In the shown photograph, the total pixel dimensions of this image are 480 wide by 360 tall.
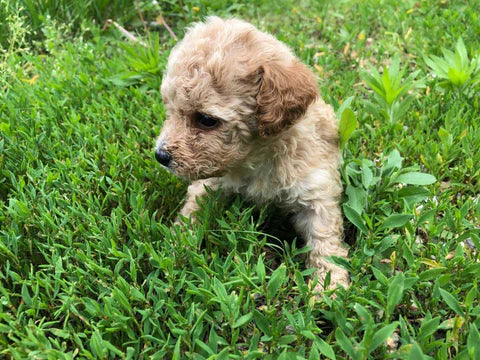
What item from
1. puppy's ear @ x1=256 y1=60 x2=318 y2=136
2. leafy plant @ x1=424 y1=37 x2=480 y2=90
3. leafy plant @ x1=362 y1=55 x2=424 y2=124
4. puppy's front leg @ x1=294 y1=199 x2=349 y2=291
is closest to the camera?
puppy's ear @ x1=256 y1=60 x2=318 y2=136

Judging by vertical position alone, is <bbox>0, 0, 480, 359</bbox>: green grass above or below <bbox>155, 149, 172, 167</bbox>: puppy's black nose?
below

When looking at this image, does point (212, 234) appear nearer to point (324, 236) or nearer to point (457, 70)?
point (324, 236)

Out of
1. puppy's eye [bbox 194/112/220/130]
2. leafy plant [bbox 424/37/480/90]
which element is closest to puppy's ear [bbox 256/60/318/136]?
puppy's eye [bbox 194/112/220/130]

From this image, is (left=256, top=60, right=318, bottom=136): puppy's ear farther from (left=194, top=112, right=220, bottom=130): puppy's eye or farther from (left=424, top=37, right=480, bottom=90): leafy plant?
(left=424, top=37, right=480, bottom=90): leafy plant

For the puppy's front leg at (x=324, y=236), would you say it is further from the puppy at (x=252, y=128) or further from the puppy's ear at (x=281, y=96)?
the puppy's ear at (x=281, y=96)

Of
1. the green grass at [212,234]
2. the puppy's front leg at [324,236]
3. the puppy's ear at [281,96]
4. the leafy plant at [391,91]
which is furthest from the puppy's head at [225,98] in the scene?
the leafy plant at [391,91]

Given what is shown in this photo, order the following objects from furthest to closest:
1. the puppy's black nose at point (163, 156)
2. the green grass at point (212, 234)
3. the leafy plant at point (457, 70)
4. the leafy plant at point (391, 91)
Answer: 1. the leafy plant at point (457, 70)
2. the leafy plant at point (391, 91)
3. the puppy's black nose at point (163, 156)
4. the green grass at point (212, 234)

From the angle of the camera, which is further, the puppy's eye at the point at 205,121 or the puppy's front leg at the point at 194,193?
the puppy's front leg at the point at 194,193
